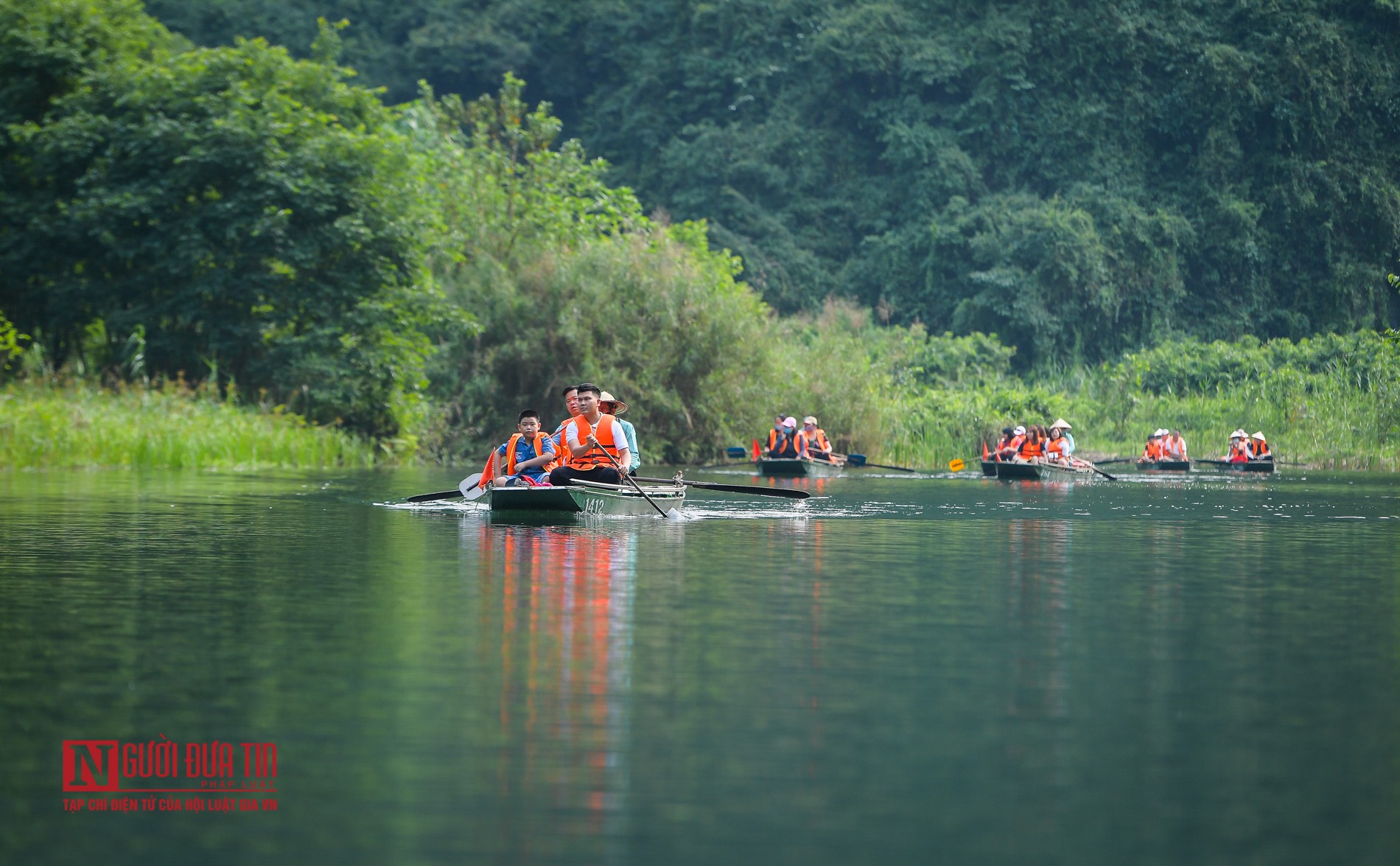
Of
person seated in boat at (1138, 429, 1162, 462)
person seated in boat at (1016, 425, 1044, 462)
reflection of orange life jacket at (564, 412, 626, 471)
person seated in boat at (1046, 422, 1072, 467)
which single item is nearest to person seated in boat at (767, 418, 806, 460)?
person seated in boat at (1016, 425, 1044, 462)

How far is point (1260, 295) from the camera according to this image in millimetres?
57750

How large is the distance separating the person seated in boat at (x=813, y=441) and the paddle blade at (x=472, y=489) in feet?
44.4

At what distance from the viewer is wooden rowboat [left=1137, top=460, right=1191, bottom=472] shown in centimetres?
3781

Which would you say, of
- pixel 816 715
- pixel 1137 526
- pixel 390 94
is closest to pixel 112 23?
pixel 390 94

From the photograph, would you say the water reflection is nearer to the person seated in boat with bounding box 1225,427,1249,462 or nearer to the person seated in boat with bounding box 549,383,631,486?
the person seated in boat with bounding box 549,383,631,486

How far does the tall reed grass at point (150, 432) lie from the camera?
29672 millimetres

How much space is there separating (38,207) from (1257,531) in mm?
26854

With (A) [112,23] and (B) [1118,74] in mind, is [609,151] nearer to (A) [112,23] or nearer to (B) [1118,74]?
(B) [1118,74]

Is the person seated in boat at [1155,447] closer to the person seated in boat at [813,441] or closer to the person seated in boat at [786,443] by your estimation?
the person seated in boat at [813,441]

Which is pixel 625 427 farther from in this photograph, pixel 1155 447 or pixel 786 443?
pixel 1155 447

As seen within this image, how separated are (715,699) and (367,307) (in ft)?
94.8

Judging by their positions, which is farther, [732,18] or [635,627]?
[732,18]

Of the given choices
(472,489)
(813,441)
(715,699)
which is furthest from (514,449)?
(813,441)

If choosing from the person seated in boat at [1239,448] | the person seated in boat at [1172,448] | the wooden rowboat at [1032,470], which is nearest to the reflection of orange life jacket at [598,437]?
the wooden rowboat at [1032,470]
